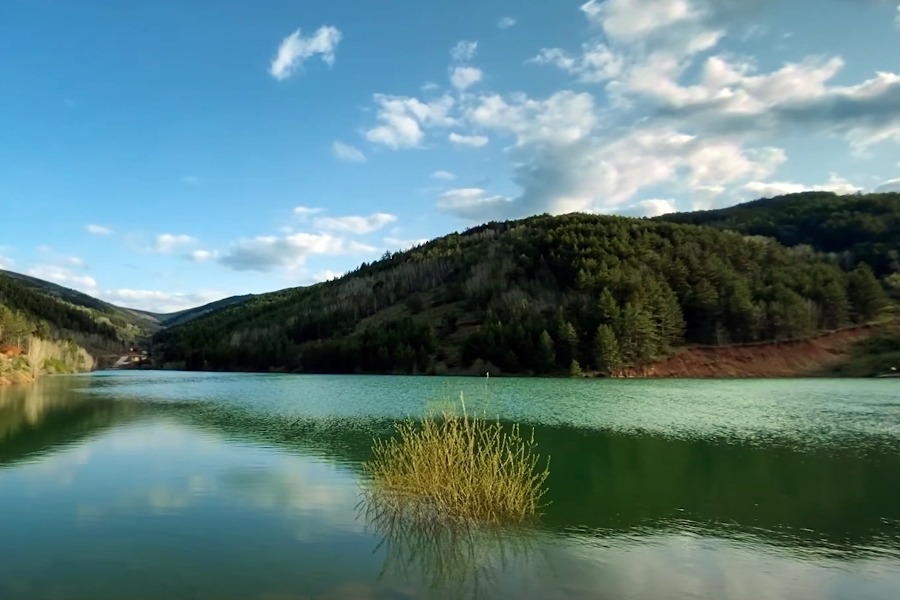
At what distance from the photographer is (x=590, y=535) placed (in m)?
13.9

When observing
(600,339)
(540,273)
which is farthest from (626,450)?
(540,273)

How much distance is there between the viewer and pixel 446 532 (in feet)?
46.3

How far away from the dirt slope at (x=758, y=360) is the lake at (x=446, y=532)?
64021 mm

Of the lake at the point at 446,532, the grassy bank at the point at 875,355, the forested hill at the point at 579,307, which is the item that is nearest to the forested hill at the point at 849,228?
the forested hill at the point at 579,307

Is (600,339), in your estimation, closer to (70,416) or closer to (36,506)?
(70,416)

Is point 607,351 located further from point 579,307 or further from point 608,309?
point 579,307

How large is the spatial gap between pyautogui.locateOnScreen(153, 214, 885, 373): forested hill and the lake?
65.0m

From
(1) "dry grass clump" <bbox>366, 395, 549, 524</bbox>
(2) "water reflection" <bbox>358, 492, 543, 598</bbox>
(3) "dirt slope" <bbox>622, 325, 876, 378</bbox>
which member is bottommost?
(2) "water reflection" <bbox>358, 492, 543, 598</bbox>

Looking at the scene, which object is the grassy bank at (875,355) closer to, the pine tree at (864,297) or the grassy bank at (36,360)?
the pine tree at (864,297)

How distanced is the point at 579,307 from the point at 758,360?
26710mm

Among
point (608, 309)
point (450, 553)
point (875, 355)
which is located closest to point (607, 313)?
point (608, 309)

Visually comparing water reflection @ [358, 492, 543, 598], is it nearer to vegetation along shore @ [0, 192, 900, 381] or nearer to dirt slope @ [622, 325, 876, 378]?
vegetation along shore @ [0, 192, 900, 381]

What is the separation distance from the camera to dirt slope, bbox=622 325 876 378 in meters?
93.9

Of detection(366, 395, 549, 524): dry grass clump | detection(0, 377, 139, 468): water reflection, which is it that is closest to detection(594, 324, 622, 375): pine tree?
detection(0, 377, 139, 468): water reflection
